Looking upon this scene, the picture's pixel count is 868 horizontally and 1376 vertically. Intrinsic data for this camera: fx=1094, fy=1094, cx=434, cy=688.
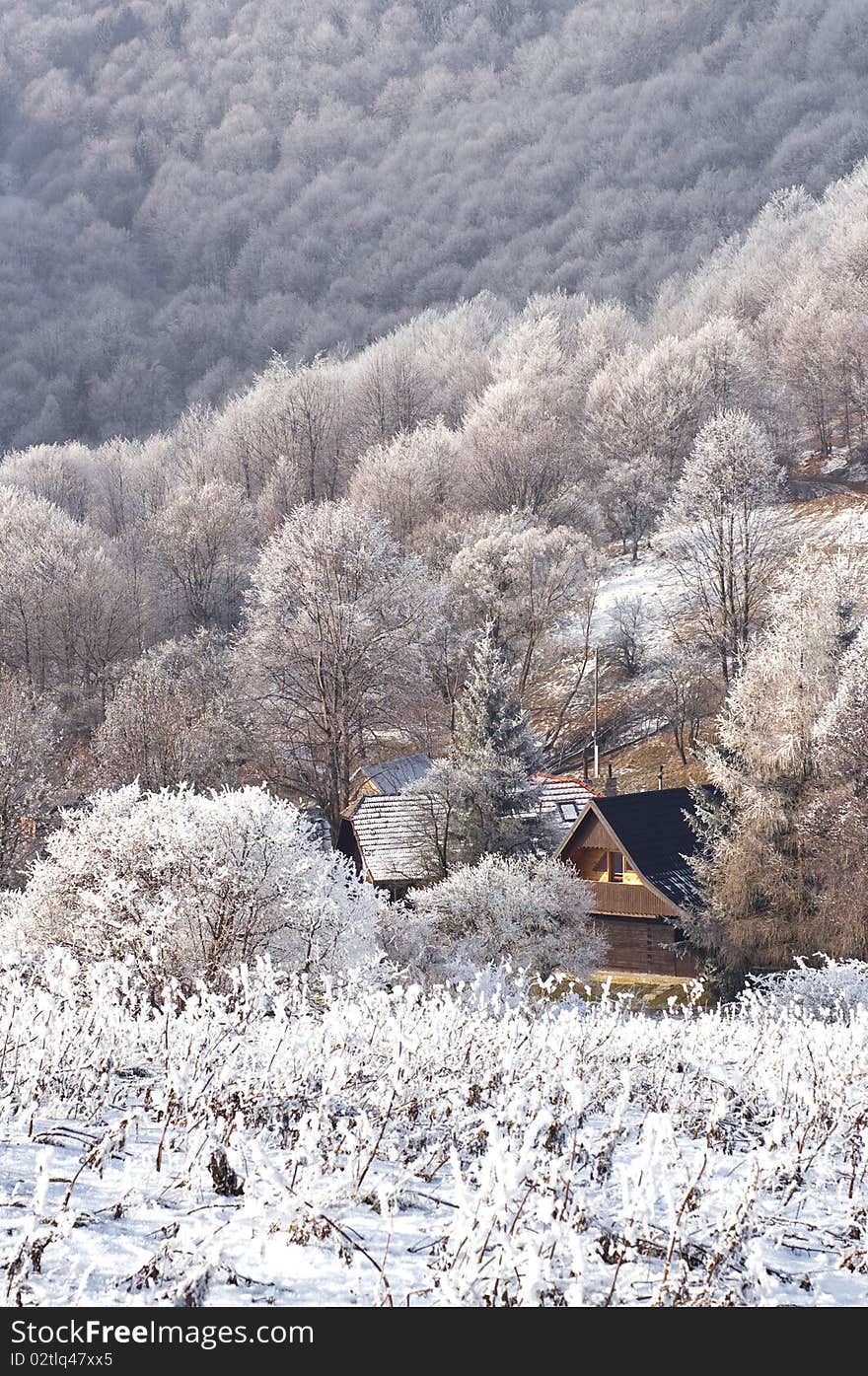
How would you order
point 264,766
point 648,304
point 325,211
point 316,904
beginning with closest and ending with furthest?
1. point 316,904
2. point 264,766
3. point 648,304
4. point 325,211

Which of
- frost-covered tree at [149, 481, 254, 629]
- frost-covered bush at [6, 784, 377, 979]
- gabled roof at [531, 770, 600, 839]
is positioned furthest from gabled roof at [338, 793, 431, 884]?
frost-covered tree at [149, 481, 254, 629]

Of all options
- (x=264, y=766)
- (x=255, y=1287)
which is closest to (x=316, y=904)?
(x=255, y=1287)

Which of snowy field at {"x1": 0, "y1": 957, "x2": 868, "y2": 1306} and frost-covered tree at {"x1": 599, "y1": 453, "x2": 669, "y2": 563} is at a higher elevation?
frost-covered tree at {"x1": 599, "y1": 453, "x2": 669, "y2": 563}

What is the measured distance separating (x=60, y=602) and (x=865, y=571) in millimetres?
37134

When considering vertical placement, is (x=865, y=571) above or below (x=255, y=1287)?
above

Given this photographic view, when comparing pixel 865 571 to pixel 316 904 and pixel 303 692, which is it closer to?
pixel 303 692

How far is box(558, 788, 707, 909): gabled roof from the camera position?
3241cm

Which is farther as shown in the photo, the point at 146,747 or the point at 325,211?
the point at 325,211

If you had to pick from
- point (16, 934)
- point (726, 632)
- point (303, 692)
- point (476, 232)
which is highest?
point (476, 232)

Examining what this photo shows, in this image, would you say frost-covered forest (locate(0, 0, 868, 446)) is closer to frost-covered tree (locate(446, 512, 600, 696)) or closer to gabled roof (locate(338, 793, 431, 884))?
frost-covered tree (locate(446, 512, 600, 696))

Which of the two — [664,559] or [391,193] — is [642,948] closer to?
[664,559]

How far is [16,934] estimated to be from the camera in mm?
16906

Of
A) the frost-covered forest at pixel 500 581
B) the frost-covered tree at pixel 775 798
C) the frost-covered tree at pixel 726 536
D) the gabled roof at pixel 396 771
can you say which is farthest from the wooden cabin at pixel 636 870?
the frost-covered tree at pixel 726 536

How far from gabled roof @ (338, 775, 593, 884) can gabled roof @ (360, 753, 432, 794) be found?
224 cm
